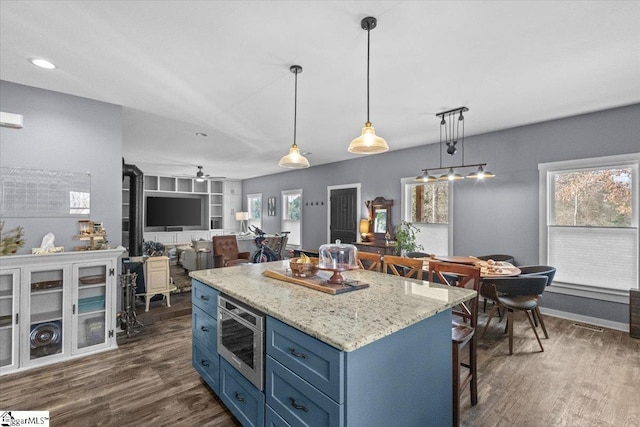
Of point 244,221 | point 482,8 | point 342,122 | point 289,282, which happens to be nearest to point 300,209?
point 244,221

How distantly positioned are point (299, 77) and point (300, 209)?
228 inches

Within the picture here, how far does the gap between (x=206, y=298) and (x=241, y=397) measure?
2.50ft

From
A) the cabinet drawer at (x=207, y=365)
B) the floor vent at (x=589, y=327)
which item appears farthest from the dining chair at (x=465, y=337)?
the floor vent at (x=589, y=327)

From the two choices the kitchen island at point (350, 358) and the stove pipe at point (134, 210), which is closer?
the kitchen island at point (350, 358)

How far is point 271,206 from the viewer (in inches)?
387

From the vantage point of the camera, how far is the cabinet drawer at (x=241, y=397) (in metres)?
1.72

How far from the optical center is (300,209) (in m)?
8.62

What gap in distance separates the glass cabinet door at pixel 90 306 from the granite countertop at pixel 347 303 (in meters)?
1.41

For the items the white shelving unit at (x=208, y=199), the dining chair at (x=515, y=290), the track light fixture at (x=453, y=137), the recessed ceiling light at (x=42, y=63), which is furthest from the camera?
the white shelving unit at (x=208, y=199)

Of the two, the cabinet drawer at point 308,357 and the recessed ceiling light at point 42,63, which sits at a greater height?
the recessed ceiling light at point 42,63

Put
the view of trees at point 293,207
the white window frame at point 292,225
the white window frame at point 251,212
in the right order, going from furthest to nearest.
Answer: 1. the white window frame at point 251,212
2. the view of trees at point 293,207
3. the white window frame at point 292,225

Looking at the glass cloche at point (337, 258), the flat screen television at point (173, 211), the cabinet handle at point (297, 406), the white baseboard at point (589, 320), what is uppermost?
the flat screen television at point (173, 211)

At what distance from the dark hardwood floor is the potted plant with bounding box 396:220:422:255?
2.27 m

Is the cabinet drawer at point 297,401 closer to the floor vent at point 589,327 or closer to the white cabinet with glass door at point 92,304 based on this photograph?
the white cabinet with glass door at point 92,304
